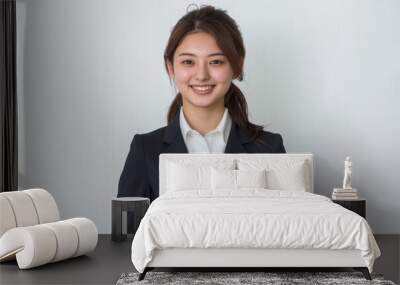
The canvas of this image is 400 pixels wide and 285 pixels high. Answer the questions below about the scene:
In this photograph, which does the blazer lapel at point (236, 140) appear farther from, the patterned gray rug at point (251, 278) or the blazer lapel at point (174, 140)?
the patterned gray rug at point (251, 278)

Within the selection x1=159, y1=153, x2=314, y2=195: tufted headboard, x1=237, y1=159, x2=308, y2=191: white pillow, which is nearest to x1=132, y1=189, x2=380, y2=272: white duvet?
x1=237, y1=159, x2=308, y2=191: white pillow

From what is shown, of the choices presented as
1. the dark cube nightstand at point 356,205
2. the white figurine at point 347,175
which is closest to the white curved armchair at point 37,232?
the dark cube nightstand at point 356,205

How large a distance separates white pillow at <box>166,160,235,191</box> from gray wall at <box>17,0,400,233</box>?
93cm

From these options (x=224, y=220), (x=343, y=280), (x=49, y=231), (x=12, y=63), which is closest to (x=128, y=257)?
(x=49, y=231)

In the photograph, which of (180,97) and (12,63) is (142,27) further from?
(12,63)

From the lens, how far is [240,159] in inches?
276

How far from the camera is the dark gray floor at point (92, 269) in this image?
17.3 ft

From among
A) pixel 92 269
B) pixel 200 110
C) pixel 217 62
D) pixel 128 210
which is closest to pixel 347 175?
pixel 200 110

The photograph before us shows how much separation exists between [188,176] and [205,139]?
697 mm

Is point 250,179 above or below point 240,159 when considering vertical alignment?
below

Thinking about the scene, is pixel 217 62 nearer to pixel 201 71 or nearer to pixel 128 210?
pixel 201 71

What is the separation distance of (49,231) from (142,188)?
5.58ft

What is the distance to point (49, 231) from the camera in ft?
18.7

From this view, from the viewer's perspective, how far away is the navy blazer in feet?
23.8
